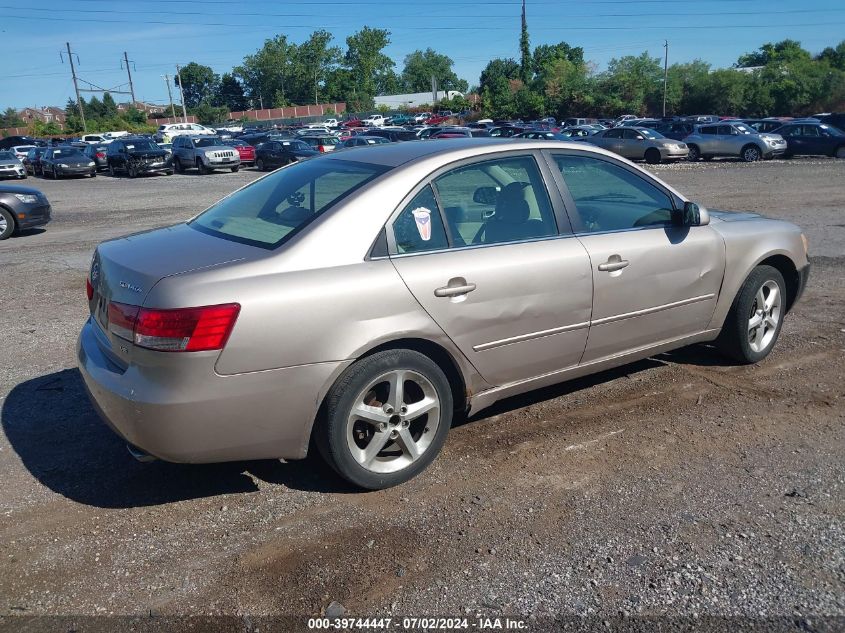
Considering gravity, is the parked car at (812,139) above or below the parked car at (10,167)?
below

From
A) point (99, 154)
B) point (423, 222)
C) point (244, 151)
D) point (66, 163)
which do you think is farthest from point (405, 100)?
point (423, 222)

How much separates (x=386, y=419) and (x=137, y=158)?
97.4 feet

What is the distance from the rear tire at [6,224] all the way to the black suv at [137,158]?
18392mm

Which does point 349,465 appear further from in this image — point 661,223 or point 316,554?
point 661,223

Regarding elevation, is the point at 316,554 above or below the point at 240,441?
below

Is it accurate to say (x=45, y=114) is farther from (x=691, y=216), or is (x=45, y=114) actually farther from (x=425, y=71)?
(x=691, y=216)

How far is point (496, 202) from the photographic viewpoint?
429 cm

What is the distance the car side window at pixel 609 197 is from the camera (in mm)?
4500

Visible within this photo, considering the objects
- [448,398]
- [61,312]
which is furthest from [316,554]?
[61,312]

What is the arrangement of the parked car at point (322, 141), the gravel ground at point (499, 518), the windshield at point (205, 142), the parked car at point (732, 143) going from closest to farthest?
1. the gravel ground at point (499, 518)
2. the parked car at point (732, 143)
3. the windshield at point (205, 142)
4. the parked car at point (322, 141)

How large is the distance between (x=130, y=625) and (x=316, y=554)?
0.79 m

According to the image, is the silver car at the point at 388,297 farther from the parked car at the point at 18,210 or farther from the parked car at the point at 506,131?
the parked car at the point at 506,131

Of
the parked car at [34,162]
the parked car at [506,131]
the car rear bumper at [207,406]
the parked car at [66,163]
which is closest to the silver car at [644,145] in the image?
the parked car at [506,131]

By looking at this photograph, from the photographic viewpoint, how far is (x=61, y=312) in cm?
746
